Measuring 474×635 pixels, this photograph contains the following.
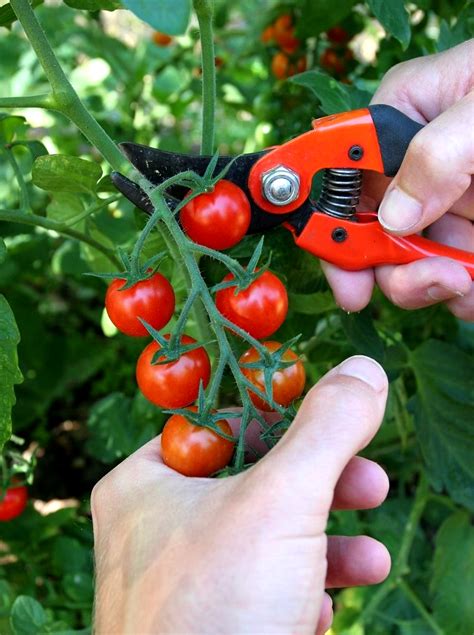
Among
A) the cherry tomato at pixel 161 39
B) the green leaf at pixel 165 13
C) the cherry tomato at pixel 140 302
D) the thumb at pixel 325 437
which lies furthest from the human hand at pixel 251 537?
the cherry tomato at pixel 161 39

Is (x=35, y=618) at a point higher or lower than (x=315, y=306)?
lower

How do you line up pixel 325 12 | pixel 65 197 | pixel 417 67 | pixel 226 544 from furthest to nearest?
pixel 325 12 < pixel 65 197 < pixel 417 67 < pixel 226 544

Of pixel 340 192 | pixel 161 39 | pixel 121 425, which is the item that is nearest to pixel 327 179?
pixel 340 192

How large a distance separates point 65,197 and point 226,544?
0.81m

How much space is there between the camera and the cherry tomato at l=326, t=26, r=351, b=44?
2160 millimetres

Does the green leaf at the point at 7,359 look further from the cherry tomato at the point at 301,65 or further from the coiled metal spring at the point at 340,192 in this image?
the cherry tomato at the point at 301,65

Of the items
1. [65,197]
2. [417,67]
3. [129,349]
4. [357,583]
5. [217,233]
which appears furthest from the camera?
[129,349]

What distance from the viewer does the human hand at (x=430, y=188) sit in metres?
1.09

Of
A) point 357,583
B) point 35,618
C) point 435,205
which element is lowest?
point 35,618

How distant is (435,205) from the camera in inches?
45.3

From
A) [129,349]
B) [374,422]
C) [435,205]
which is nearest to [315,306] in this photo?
[435,205]

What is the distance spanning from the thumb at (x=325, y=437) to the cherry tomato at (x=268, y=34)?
1553 mm

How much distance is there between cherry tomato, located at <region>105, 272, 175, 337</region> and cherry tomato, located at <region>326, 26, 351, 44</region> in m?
1.43

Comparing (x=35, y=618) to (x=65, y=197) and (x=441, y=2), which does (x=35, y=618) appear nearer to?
(x=65, y=197)
